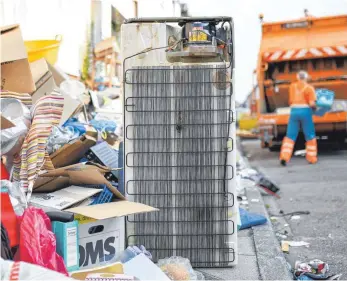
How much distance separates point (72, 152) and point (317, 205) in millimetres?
3033

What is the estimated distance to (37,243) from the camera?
240 cm

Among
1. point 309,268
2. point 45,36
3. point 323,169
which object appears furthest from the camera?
point 323,169

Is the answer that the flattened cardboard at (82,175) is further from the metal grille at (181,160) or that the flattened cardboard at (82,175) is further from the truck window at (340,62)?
the truck window at (340,62)

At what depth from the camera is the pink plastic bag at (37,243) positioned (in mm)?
2365

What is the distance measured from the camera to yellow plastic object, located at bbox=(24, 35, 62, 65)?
5.22 m

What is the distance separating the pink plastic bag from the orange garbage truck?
8367 mm

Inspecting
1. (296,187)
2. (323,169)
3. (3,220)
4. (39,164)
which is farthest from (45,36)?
(3,220)

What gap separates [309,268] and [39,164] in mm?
1924

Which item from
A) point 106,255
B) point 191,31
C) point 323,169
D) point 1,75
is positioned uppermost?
point 191,31

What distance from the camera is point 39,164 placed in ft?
9.70

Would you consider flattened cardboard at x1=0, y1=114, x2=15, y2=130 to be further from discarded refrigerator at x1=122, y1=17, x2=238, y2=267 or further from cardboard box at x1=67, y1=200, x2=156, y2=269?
discarded refrigerator at x1=122, y1=17, x2=238, y2=267

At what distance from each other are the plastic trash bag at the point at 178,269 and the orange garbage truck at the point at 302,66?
7505 millimetres

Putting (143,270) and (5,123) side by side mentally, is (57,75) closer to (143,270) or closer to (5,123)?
(5,123)

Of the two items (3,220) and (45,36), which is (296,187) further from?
(3,220)
